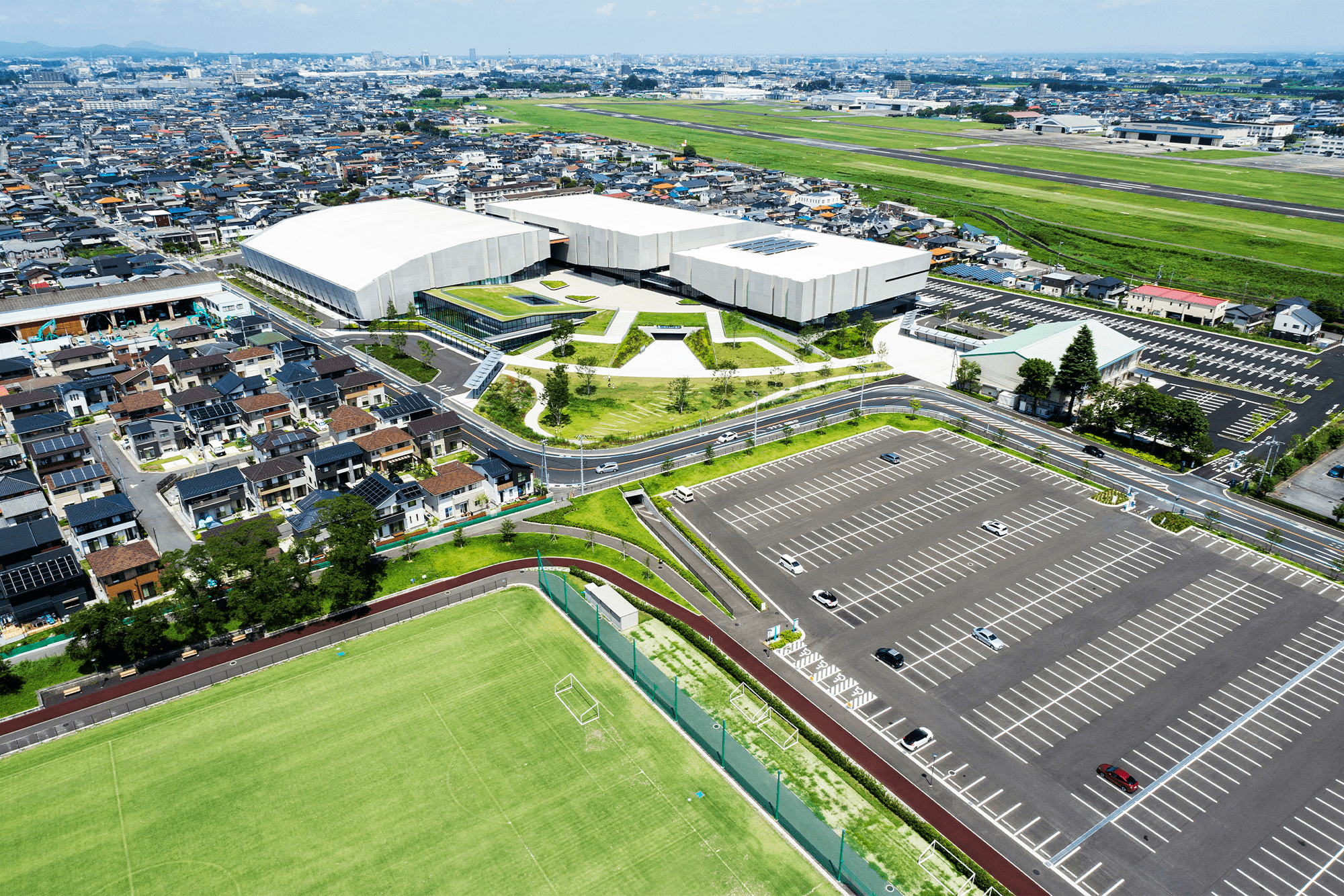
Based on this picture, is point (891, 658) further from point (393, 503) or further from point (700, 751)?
point (393, 503)

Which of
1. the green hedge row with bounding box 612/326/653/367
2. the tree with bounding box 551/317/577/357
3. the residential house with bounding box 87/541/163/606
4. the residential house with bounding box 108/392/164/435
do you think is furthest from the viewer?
the green hedge row with bounding box 612/326/653/367

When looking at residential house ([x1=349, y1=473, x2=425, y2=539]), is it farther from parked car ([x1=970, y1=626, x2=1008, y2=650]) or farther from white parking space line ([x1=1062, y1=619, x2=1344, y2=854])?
white parking space line ([x1=1062, y1=619, x2=1344, y2=854])

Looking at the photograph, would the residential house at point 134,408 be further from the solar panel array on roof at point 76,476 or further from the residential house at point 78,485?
the solar panel array on roof at point 76,476

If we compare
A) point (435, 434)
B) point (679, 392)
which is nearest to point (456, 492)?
→ point (435, 434)

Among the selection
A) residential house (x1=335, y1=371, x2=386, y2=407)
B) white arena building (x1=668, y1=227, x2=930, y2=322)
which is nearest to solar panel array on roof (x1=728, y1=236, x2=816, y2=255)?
white arena building (x1=668, y1=227, x2=930, y2=322)

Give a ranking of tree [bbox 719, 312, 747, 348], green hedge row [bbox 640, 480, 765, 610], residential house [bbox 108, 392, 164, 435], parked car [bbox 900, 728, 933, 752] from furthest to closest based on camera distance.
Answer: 1. tree [bbox 719, 312, 747, 348]
2. residential house [bbox 108, 392, 164, 435]
3. green hedge row [bbox 640, 480, 765, 610]
4. parked car [bbox 900, 728, 933, 752]

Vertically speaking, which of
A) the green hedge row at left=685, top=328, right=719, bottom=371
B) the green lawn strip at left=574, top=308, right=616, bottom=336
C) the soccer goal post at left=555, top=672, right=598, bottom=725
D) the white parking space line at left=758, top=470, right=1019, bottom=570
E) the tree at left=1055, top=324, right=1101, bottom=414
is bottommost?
the soccer goal post at left=555, top=672, right=598, bottom=725

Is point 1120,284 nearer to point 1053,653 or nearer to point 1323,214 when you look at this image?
point 1323,214
